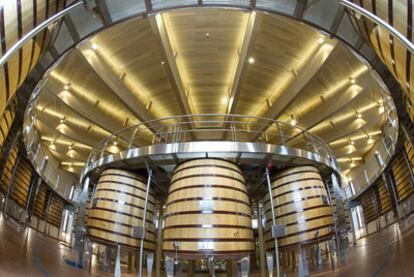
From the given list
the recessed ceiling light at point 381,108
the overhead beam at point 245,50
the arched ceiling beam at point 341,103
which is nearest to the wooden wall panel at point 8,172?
the overhead beam at point 245,50

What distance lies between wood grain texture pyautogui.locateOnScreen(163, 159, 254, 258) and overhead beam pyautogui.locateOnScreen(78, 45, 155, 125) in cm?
493

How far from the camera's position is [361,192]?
604 inches

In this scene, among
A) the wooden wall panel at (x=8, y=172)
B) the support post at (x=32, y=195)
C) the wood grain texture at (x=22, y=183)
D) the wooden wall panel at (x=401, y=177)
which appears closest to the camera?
the wooden wall panel at (x=8, y=172)

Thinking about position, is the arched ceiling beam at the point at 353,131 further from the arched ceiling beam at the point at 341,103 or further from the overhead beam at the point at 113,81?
the overhead beam at the point at 113,81

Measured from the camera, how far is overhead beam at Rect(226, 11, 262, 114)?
7.13 meters

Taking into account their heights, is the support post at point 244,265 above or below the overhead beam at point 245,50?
below

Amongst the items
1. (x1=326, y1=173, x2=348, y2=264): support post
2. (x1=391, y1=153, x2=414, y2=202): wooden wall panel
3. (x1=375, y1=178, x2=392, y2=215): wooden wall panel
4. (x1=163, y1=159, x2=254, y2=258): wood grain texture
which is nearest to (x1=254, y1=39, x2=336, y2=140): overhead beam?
(x1=326, y1=173, x2=348, y2=264): support post

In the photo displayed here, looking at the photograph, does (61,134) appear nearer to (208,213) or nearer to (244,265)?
(208,213)

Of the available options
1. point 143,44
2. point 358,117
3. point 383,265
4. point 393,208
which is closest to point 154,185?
point 143,44

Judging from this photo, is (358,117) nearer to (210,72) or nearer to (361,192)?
(361,192)

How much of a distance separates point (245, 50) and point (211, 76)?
7.02ft

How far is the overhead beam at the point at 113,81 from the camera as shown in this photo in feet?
27.6

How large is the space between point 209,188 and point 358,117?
9.57m

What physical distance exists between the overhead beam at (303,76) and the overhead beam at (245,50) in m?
1.62
